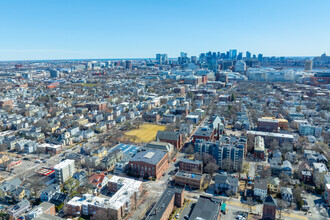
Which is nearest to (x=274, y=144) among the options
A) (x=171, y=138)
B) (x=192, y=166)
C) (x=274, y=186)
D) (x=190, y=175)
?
(x=274, y=186)

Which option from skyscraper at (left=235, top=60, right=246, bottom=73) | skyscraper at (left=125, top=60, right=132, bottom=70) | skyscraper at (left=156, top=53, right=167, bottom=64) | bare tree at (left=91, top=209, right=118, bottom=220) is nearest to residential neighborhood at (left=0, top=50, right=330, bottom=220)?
bare tree at (left=91, top=209, right=118, bottom=220)

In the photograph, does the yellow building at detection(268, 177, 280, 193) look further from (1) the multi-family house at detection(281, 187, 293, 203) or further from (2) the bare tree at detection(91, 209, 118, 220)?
(2) the bare tree at detection(91, 209, 118, 220)

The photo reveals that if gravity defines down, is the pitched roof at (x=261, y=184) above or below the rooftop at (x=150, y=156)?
below

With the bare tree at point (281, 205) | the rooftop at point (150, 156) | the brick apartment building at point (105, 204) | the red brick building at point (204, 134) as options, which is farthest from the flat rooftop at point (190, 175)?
the red brick building at point (204, 134)

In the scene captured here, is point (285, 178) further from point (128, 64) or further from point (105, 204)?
point (128, 64)

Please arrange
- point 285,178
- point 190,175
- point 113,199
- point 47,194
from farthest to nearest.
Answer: point 285,178
point 190,175
point 47,194
point 113,199

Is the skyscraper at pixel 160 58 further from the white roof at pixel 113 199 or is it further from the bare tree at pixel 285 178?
the white roof at pixel 113 199

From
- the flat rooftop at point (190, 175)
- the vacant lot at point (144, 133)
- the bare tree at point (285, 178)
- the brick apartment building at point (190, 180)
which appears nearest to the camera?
the brick apartment building at point (190, 180)
